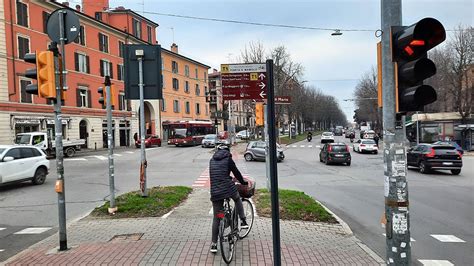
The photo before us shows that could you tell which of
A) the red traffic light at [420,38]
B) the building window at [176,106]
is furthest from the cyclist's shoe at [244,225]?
the building window at [176,106]

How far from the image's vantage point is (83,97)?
132ft

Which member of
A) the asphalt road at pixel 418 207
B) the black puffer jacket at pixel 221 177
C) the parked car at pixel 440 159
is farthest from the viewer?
the parked car at pixel 440 159

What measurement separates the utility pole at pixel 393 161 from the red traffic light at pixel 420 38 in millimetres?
166

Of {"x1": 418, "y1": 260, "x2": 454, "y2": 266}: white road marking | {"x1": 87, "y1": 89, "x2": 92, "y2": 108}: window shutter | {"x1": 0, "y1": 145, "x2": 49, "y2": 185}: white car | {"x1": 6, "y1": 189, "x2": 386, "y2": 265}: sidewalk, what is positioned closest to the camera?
{"x1": 6, "y1": 189, "x2": 386, "y2": 265}: sidewalk

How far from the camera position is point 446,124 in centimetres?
3662

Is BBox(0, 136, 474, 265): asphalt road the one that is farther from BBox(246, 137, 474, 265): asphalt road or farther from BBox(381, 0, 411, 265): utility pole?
BBox(381, 0, 411, 265): utility pole

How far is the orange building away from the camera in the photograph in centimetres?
3028

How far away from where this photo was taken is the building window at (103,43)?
4281cm

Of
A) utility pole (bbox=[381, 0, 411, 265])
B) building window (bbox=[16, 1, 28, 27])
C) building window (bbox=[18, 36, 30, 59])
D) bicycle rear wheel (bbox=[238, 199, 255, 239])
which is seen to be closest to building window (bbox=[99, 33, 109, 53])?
building window (bbox=[16, 1, 28, 27])

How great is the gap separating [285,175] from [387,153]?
14.6m

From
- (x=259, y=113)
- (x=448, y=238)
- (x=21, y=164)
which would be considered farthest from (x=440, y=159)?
(x=21, y=164)

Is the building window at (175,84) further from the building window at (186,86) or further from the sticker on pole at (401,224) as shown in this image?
the sticker on pole at (401,224)

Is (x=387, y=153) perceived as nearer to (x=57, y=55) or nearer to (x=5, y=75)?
(x=57, y=55)

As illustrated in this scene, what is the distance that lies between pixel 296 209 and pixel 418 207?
13.1ft
